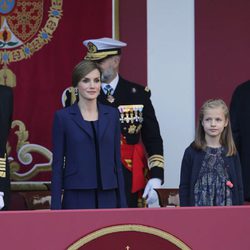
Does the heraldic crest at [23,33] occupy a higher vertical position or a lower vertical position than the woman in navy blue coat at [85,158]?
higher

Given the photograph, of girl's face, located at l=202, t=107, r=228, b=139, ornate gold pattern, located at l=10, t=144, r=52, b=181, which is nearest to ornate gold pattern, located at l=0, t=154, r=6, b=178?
girl's face, located at l=202, t=107, r=228, b=139

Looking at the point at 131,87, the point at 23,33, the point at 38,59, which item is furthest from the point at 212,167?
the point at 23,33

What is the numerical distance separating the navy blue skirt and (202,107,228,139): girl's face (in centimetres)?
68

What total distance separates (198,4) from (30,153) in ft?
5.09

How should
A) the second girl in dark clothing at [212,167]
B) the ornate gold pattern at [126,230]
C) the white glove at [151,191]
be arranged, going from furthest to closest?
the white glove at [151,191]
the second girl in dark clothing at [212,167]
the ornate gold pattern at [126,230]

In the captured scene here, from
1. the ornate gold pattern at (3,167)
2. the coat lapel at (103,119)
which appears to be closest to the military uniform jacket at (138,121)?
the coat lapel at (103,119)

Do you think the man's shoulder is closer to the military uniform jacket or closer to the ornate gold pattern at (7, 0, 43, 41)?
the military uniform jacket

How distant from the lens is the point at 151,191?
630cm

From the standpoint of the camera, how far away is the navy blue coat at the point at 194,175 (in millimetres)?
5859

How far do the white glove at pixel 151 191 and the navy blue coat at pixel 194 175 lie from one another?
0.39 metres

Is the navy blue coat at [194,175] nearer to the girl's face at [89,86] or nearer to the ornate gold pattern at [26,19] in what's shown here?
the girl's face at [89,86]

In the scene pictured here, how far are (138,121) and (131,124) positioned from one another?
0.15ft

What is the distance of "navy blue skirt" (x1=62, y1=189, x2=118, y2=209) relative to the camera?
5.65 metres

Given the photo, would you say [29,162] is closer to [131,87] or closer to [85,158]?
[131,87]
